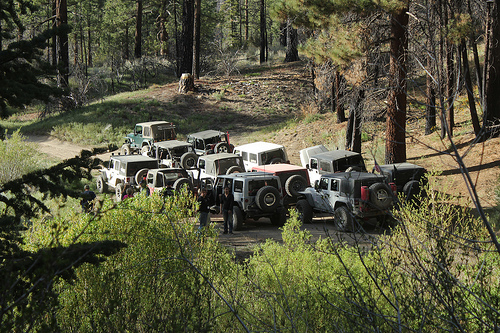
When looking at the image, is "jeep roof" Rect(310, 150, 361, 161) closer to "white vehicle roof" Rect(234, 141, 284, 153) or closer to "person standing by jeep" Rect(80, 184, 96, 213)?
"white vehicle roof" Rect(234, 141, 284, 153)

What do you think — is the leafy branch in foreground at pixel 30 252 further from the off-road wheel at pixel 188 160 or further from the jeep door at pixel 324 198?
the off-road wheel at pixel 188 160

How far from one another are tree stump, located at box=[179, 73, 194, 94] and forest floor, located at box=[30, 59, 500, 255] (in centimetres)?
51

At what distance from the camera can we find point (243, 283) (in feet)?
22.3

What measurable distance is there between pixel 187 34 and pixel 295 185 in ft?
81.8

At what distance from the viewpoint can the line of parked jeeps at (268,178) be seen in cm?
1305

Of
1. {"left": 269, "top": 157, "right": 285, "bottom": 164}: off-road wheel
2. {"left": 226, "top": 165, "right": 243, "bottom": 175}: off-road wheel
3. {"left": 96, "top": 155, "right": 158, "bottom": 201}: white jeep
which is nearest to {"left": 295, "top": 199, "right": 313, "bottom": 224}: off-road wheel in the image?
{"left": 226, "top": 165, "right": 243, "bottom": 175}: off-road wheel

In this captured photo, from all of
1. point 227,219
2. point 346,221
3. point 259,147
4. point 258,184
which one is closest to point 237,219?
point 227,219

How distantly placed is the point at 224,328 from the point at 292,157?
18.7 metres

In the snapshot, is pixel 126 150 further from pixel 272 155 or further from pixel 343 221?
pixel 343 221

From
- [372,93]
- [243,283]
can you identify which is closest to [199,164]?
[372,93]

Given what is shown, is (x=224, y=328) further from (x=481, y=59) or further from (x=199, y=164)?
(x=481, y=59)

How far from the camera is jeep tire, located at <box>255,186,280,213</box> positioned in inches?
535

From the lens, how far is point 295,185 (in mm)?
15555

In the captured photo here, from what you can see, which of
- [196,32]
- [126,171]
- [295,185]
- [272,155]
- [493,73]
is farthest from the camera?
[196,32]
